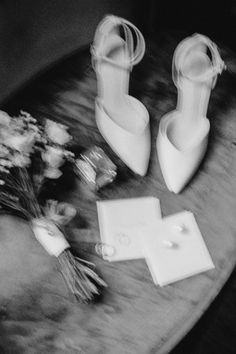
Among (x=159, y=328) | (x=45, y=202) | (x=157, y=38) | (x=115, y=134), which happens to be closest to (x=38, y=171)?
(x=45, y=202)

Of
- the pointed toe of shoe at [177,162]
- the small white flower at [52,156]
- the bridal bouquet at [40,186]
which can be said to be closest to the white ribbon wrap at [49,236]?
the bridal bouquet at [40,186]

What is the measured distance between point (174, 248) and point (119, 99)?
33cm

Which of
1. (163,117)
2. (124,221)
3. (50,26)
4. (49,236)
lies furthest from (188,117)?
(50,26)

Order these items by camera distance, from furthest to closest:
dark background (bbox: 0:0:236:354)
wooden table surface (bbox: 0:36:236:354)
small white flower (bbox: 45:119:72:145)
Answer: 1. dark background (bbox: 0:0:236:354)
2. small white flower (bbox: 45:119:72:145)
3. wooden table surface (bbox: 0:36:236:354)

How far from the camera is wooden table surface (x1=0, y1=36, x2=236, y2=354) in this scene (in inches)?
31.9

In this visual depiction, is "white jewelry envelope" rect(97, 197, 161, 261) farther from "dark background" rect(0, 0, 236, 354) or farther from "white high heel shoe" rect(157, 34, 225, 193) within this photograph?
"dark background" rect(0, 0, 236, 354)

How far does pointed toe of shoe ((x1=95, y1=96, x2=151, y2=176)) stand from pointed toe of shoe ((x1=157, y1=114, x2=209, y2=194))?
0.03 metres

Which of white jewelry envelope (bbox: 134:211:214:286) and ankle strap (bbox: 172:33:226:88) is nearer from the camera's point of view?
white jewelry envelope (bbox: 134:211:214:286)

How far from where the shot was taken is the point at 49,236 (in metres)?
0.87

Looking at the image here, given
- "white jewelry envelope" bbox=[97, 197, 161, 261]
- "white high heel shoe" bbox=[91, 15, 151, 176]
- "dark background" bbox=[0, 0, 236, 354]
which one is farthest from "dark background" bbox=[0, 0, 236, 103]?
"white jewelry envelope" bbox=[97, 197, 161, 261]

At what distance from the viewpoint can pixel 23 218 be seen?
3.01 ft

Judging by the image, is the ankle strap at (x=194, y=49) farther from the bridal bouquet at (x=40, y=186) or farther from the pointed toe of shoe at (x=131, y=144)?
the bridal bouquet at (x=40, y=186)

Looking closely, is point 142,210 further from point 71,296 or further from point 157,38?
point 157,38

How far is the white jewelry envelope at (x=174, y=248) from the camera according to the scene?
34.2 inches
